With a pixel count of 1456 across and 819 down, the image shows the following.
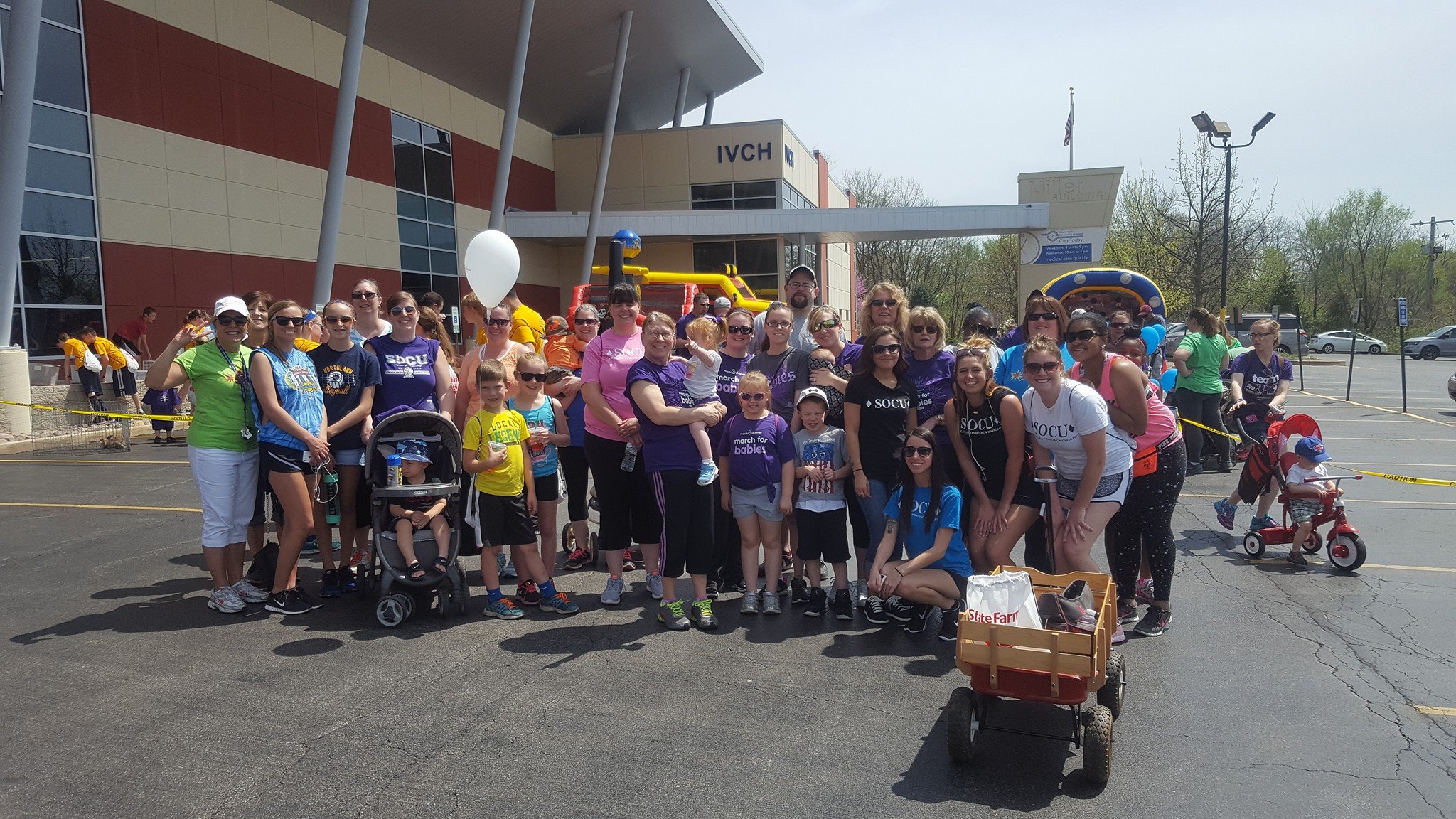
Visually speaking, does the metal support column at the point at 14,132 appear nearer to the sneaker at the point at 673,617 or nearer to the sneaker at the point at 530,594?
the sneaker at the point at 530,594

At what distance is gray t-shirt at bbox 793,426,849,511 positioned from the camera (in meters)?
5.51

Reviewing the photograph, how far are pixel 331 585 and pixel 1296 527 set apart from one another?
23.2 feet

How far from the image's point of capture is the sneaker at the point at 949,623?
5129 millimetres

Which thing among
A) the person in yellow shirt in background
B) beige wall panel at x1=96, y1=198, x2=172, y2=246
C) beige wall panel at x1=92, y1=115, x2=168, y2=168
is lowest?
the person in yellow shirt in background

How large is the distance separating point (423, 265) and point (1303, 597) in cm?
2640

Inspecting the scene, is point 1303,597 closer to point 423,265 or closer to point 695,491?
point 695,491

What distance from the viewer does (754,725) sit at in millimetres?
4031

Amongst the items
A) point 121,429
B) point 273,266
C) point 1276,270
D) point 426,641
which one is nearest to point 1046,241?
point 1276,270

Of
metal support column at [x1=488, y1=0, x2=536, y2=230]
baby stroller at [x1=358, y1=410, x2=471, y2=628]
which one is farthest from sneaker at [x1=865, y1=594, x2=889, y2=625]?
metal support column at [x1=488, y1=0, x2=536, y2=230]

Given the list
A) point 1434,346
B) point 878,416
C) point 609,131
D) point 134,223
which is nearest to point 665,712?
point 878,416

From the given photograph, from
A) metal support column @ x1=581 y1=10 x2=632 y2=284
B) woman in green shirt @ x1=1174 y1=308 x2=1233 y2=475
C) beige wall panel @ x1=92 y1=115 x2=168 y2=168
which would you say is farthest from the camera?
metal support column @ x1=581 y1=10 x2=632 y2=284

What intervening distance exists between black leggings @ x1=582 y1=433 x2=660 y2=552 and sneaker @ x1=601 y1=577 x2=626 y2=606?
0.85ft

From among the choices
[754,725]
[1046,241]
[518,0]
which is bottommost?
[754,725]

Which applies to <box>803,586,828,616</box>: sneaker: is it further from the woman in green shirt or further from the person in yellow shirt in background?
the woman in green shirt
